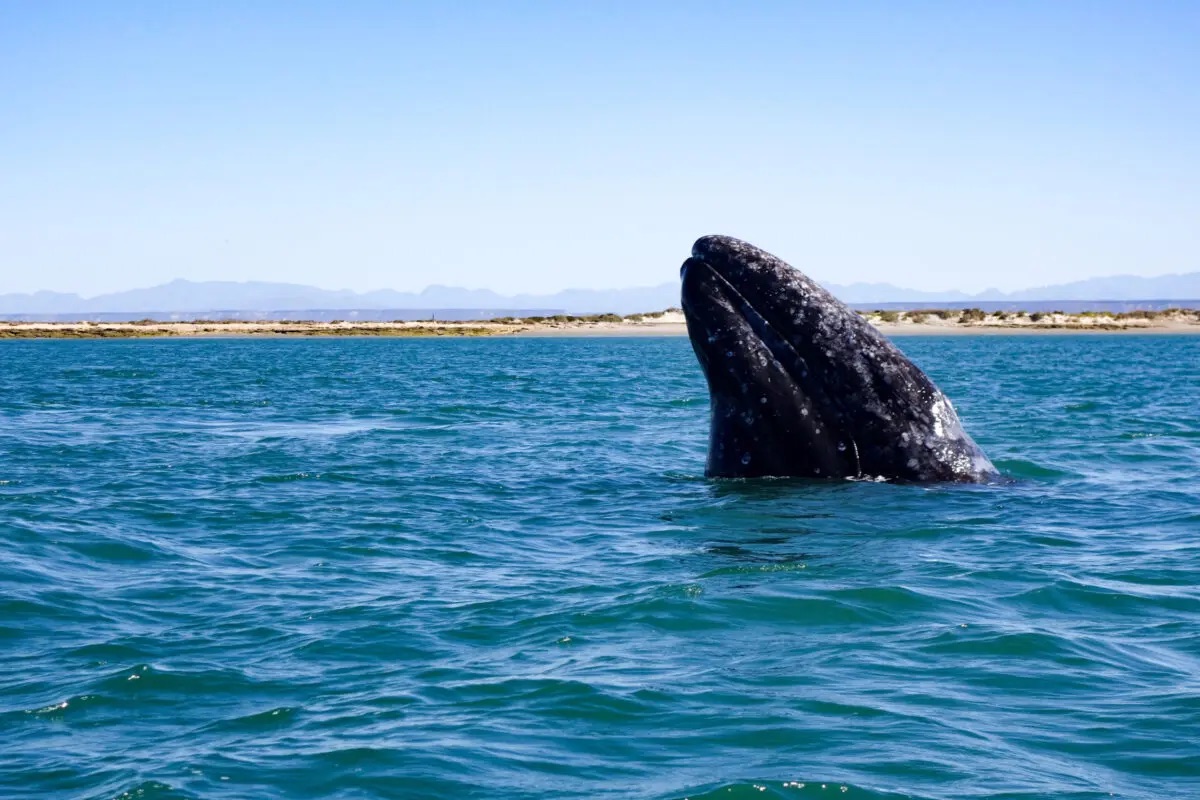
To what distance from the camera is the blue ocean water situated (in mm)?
4969

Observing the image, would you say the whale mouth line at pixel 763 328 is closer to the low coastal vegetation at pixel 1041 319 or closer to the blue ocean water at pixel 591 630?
the blue ocean water at pixel 591 630

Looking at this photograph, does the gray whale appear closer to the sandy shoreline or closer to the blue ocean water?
the blue ocean water

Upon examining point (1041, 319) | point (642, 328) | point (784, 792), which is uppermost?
point (1041, 319)

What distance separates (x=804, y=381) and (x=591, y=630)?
3.73m

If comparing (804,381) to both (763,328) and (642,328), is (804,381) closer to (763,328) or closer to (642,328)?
(763,328)

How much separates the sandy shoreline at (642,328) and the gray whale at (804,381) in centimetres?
7535

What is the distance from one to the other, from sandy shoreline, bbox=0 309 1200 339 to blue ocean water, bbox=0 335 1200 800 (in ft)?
239

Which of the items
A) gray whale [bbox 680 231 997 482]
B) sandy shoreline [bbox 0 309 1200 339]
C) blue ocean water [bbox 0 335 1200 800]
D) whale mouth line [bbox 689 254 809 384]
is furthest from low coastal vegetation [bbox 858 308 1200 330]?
whale mouth line [bbox 689 254 809 384]

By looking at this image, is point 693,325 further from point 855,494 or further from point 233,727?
point 233,727

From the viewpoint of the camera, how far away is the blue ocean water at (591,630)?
4969 millimetres

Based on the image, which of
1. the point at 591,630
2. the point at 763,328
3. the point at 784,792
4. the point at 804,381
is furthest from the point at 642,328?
the point at 784,792

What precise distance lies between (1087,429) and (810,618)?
488 inches

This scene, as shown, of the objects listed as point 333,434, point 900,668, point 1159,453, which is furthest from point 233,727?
point 333,434

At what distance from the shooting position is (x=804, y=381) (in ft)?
32.8
